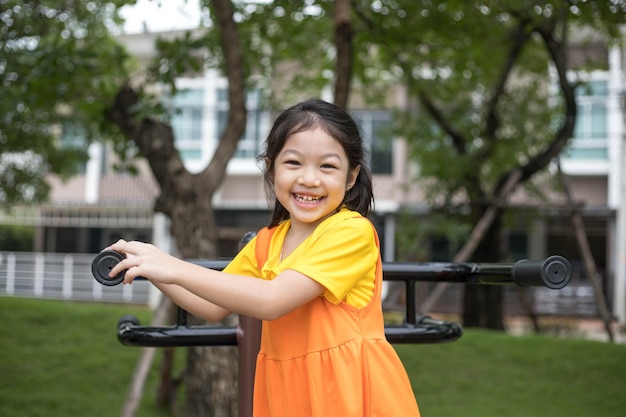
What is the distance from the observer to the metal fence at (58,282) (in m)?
15.7

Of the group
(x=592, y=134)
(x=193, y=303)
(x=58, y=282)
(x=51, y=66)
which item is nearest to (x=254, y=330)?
(x=193, y=303)

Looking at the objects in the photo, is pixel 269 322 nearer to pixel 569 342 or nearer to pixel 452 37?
pixel 452 37

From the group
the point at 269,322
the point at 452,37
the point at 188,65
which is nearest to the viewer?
the point at 269,322

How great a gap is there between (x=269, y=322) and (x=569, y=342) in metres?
6.19

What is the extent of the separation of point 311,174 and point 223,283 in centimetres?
26

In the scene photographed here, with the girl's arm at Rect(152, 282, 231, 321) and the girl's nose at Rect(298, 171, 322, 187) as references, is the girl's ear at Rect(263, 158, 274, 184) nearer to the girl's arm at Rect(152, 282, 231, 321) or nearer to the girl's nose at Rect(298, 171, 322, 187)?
the girl's nose at Rect(298, 171, 322, 187)

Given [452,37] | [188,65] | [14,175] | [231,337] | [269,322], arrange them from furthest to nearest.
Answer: [14,175] → [452,37] → [188,65] → [231,337] → [269,322]

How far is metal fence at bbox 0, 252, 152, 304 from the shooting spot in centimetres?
1570

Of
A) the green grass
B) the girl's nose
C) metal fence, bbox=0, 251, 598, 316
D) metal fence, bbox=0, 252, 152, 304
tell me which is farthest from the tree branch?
metal fence, bbox=0, 252, 152, 304

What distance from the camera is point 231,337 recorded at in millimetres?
1861

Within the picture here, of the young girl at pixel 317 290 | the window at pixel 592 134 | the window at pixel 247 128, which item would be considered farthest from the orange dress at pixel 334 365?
the window at pixel 592 134

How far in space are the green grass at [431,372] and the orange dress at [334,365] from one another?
427 cm

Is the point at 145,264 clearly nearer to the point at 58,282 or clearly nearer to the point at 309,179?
the point at 309,179

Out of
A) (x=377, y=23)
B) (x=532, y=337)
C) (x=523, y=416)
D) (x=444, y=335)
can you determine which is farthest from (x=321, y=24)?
(x=444, y=335)
